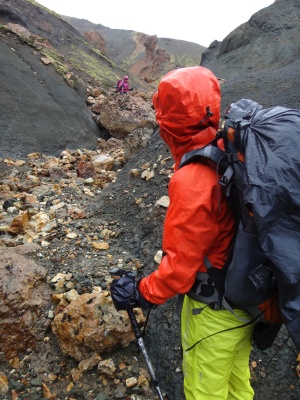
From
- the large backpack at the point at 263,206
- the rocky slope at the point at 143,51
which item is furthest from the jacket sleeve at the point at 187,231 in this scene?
the rocky slope at the point at 143,51

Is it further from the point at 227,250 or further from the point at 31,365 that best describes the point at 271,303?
the point at 31,365

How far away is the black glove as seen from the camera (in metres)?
2.23

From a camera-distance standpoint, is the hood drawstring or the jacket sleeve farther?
the hood drawstring

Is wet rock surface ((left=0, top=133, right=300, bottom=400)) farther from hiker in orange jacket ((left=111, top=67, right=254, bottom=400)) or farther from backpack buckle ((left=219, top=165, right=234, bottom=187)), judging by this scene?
backpack buckle ((left=219, top=165, right=234, bottom=187))

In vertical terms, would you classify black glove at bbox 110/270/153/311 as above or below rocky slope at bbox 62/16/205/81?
below

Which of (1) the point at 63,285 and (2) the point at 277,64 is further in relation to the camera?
(2) the point at 277,64

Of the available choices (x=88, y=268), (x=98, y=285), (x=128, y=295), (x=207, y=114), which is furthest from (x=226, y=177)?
(x=88, y=268)

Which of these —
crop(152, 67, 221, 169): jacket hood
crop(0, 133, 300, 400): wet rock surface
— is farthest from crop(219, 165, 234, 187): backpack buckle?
crop(0, 133, 300, 400): wet rock surface

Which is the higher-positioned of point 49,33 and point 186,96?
point 49,33

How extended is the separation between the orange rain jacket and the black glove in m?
0.08

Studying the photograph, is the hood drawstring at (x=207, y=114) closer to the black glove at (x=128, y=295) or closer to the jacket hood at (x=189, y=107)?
the jacket hood at (x=189, y=107)

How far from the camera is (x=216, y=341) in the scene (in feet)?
6.76

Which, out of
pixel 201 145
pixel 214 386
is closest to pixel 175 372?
pixel 214 386

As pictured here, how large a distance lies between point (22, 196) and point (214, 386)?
4751 millimetres
